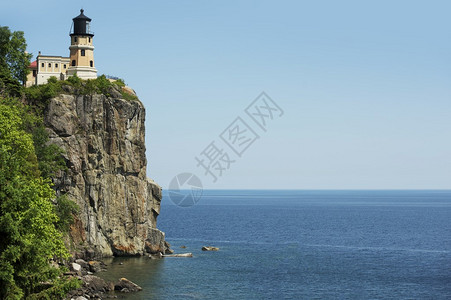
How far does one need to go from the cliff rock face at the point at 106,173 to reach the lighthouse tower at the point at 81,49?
35.7 feet

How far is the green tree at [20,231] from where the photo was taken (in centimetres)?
4684

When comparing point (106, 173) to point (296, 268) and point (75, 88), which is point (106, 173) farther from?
point (296, 268)

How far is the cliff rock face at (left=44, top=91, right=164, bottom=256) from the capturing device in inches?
3489

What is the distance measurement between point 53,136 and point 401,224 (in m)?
Answer: 135

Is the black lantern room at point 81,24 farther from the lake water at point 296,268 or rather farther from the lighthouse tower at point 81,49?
the lake water at point 296,268

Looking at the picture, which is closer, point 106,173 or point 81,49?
point 106,173

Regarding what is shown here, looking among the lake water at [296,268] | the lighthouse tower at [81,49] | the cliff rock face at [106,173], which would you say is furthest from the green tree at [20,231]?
the lighthouse tower at [81,49]

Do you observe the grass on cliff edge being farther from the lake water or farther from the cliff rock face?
the lake water

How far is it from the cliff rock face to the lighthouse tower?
1087cm

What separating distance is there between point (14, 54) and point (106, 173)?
2560 cm

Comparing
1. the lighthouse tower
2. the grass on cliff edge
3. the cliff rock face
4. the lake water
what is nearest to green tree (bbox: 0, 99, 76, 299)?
the lake water

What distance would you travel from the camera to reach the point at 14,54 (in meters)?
89.5

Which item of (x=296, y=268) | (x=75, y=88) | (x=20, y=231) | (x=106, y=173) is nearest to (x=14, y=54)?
(x=75, y=88)

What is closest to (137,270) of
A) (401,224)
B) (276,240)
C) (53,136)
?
(53,136)
